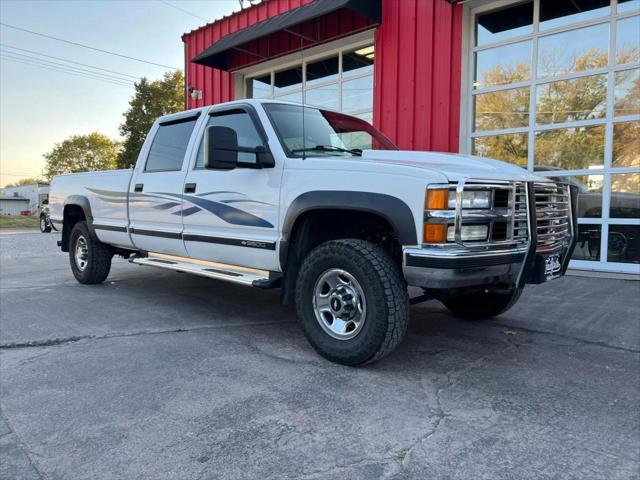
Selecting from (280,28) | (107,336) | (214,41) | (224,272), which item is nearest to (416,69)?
(280,28)

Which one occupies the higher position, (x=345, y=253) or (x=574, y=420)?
(x=345, y=253)

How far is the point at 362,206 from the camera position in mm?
3197

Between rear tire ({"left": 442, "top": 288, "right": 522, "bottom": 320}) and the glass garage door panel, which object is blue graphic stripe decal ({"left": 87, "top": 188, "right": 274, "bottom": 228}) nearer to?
rear tire ({"left": 442, "top": 288, "right": 522, "bottom": 320})

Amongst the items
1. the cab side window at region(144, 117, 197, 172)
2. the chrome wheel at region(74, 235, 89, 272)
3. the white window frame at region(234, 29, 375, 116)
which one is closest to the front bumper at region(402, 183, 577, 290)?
the cab side window at region(144, 117, 197, 172)

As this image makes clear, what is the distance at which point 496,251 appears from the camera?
3072 mm

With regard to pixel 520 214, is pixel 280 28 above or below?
above

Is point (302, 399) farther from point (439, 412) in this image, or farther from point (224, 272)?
point (224, 272)

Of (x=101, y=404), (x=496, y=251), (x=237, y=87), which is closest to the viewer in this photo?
(x=101, y=404)

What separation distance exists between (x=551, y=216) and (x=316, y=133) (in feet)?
6.57

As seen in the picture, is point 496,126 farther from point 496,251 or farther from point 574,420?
point 574,420

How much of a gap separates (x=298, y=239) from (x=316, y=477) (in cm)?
197

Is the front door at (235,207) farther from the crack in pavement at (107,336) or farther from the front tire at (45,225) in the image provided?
the front tire at (45,225)

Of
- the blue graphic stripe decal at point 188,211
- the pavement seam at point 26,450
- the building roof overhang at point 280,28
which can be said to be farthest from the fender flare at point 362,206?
the building roof overhang at point 280,28

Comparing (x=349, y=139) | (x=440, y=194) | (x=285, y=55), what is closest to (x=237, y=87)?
(x=285, y=55)
